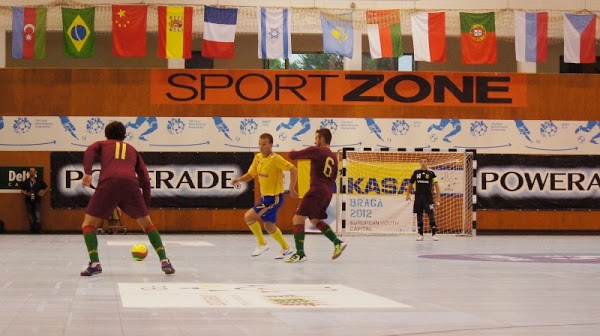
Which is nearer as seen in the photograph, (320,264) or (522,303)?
(522,303)

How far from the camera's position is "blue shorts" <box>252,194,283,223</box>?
19.6 metres

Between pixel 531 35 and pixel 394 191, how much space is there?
6804mm

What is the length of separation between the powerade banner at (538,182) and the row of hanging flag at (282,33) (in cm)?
344

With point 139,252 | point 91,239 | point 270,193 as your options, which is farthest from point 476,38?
point 91,239

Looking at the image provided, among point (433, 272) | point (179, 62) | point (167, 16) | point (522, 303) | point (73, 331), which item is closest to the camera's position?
point (73, 331)

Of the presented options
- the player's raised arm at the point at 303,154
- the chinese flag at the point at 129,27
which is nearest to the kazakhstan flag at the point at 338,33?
the chinese flag at the point at 129,27

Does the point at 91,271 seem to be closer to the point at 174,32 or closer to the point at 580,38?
the point at 174,32

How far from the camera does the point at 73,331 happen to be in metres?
8.87

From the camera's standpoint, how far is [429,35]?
33.5 meters

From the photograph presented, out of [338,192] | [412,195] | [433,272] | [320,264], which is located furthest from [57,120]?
[433,272]

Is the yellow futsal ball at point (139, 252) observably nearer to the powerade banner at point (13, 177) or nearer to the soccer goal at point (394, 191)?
the soccer goal at point (394, 191)

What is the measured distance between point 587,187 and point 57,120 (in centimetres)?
1768

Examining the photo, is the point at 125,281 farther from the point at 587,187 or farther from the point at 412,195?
the point at 587,187

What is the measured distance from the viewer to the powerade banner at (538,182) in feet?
113
